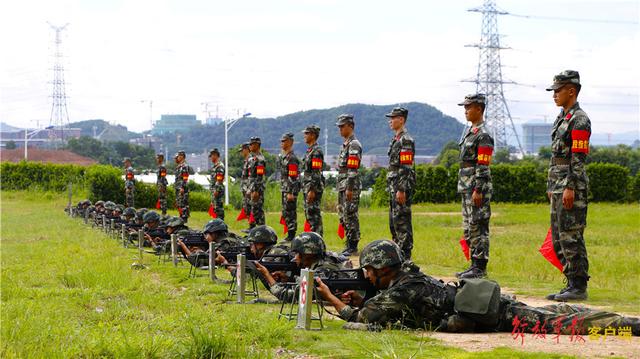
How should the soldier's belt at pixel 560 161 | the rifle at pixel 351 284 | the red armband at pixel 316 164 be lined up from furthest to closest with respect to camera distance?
the red armband at pixel 316 164 < the soldier's belt at pixel 560 161 < the rifle at pixel 351 284

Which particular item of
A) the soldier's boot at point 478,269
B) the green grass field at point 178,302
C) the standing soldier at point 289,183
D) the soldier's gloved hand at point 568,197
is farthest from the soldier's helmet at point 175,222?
the soldier's gloved hand at point 568,197

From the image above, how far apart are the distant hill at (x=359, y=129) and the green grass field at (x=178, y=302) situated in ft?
265

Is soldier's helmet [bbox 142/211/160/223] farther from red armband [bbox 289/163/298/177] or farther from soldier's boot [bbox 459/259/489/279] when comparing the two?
soldier's boot [bbox 459/259/489/279]

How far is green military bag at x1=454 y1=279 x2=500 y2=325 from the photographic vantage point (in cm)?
731

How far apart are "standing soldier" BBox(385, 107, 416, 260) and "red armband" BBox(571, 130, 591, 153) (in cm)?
366

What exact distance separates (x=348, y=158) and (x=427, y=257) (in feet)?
8.00

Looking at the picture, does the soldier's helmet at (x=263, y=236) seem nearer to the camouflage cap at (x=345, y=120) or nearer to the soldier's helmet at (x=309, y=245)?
the soldier's helmet at (x=309, y=245)

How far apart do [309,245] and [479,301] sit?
92.5 inches

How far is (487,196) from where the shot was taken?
11.2 metres

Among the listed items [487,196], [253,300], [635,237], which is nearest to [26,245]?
[253,300]

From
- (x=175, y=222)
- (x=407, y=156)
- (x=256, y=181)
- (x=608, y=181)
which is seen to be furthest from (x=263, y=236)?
(x=608, y=181)

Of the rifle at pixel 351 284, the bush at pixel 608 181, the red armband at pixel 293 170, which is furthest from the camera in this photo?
the bush at pixel 608 181

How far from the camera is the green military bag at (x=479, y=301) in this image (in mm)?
7309

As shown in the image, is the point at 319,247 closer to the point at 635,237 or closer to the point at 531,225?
the point at 635,237
